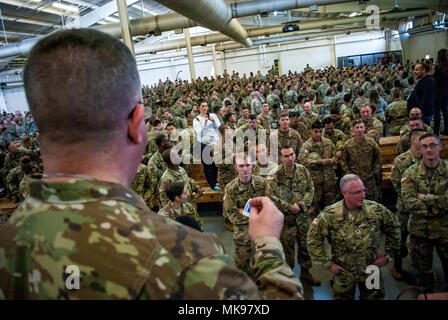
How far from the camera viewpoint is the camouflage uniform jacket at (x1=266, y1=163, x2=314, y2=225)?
3877 mm

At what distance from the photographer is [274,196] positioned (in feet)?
12.4

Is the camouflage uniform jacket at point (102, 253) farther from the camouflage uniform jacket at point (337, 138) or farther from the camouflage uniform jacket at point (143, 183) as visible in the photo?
the camouflage uniform jacket at point (337, 138)

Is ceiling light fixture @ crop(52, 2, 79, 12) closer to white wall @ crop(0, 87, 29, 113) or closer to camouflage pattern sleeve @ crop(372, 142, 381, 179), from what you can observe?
camouflage pattern sleeve @ crop(372, 142, 381, 179)

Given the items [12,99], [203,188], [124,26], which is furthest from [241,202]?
[12,99]

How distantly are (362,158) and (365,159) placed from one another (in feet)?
0.15

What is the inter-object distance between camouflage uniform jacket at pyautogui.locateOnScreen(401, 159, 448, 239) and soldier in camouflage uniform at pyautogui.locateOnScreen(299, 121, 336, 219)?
5.56 feet

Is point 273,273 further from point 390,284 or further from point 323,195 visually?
point 323,195

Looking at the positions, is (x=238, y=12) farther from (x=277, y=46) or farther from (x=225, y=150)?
(x=277, y=46)

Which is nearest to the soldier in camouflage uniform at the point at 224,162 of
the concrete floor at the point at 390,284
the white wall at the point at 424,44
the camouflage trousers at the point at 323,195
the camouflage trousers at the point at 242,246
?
the camouflage trousers at the point at 323,195
